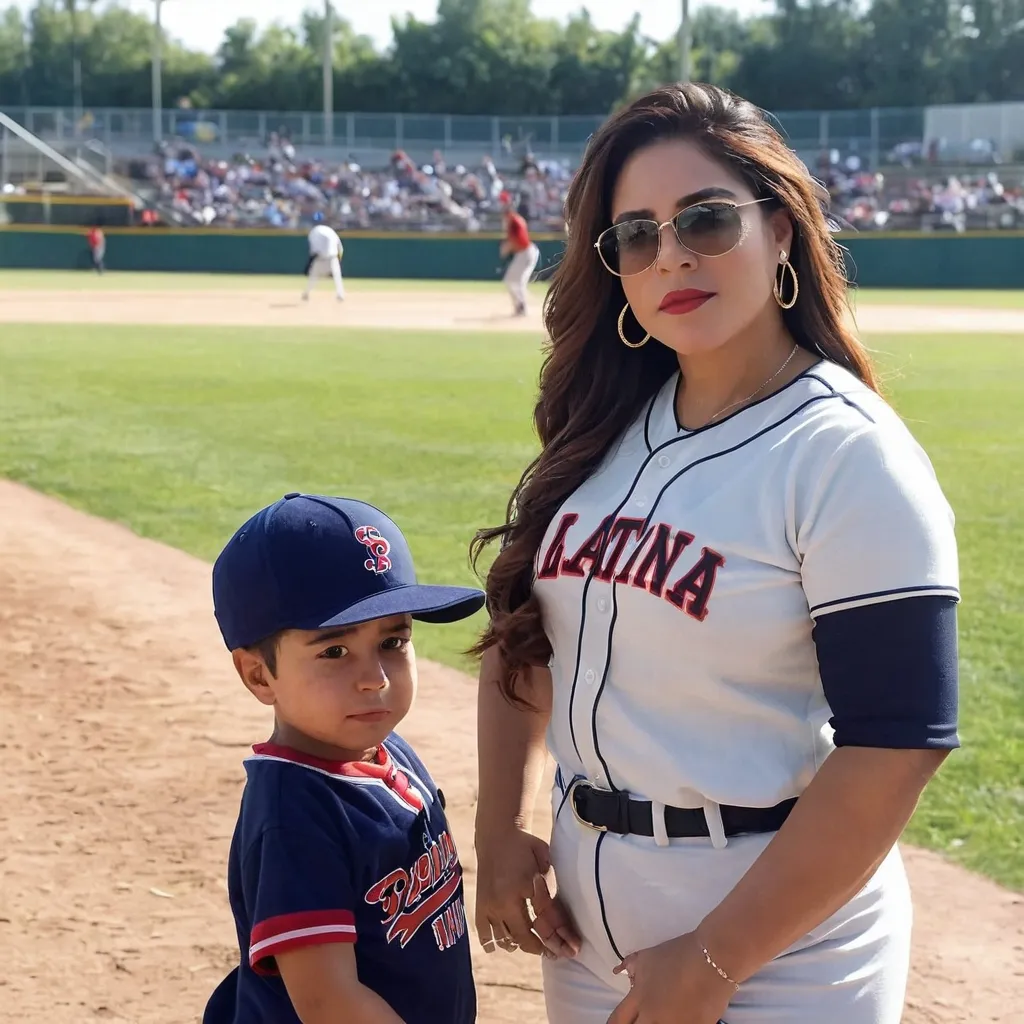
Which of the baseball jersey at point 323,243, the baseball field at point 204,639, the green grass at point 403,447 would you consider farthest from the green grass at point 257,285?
the baseball field at point 204,639

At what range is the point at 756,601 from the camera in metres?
1.69

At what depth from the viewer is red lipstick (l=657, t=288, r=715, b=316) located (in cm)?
188

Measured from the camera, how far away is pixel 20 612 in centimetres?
634

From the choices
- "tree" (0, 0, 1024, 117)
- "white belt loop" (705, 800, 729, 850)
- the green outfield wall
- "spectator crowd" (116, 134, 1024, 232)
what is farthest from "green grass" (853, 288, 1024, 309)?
"tree" (0, 0, 1024, 117)

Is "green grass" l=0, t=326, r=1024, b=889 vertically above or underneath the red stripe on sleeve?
underneath

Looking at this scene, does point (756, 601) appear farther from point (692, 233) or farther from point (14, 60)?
point (14, 60)

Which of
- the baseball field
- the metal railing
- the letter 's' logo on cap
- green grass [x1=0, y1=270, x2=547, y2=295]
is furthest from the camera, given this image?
the metal railing

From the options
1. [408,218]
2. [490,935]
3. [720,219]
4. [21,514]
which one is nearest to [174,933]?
[490,935]

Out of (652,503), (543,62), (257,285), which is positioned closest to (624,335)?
(652,503)

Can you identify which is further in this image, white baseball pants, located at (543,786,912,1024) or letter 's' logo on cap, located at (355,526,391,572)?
letter 's' logo on cap, located at (355,526,391,572)

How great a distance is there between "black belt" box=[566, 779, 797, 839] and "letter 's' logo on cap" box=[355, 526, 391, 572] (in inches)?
16.6

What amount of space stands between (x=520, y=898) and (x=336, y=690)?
0.46 meters

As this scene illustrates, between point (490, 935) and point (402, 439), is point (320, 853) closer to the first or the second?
point (490, 935)

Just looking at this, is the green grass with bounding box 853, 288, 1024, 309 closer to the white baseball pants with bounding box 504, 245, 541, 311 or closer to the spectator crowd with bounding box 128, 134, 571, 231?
the white baseball pants with bounding box 504, 245, 541, 311
